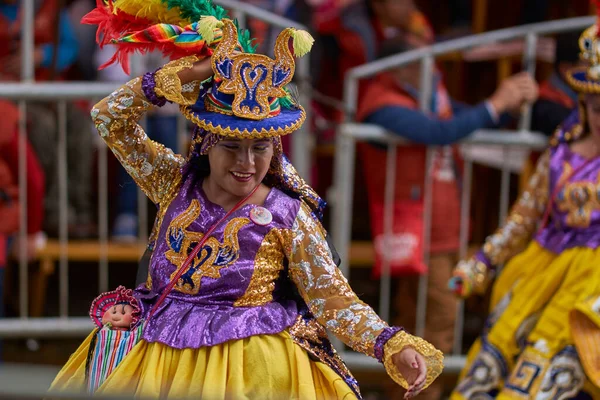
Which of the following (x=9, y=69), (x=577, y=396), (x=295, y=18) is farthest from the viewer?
(x=295, y=18)

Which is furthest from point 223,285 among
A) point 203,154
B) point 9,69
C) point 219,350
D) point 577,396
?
point 9,69

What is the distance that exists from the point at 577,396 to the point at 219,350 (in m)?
1.66

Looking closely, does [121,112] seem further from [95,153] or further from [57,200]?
[95,153]

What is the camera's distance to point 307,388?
3.32 m

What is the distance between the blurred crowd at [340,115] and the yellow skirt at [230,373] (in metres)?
2.04

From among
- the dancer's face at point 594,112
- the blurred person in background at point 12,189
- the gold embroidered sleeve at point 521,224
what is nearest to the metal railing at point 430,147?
the gold embroidered sleeve at point 521,224

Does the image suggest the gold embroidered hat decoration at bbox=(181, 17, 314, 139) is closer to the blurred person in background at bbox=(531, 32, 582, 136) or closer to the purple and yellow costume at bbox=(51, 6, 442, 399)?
the purple and yellow costume at bbox=(51, 6, 442, 399)

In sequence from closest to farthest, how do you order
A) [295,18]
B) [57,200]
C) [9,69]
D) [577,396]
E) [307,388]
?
[307,388] → [577,396] → [9,69] → [57,200] → [295,18]

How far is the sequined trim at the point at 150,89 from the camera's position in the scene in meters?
3.43

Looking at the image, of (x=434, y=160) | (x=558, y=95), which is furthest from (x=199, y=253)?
(x=558, y=95)

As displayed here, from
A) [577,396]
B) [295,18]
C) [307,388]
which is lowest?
[577,396]

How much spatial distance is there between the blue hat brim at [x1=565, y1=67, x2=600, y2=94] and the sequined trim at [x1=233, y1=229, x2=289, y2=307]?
160 centimetres

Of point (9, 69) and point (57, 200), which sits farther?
point (57, 200)

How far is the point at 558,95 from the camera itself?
5.43 m
